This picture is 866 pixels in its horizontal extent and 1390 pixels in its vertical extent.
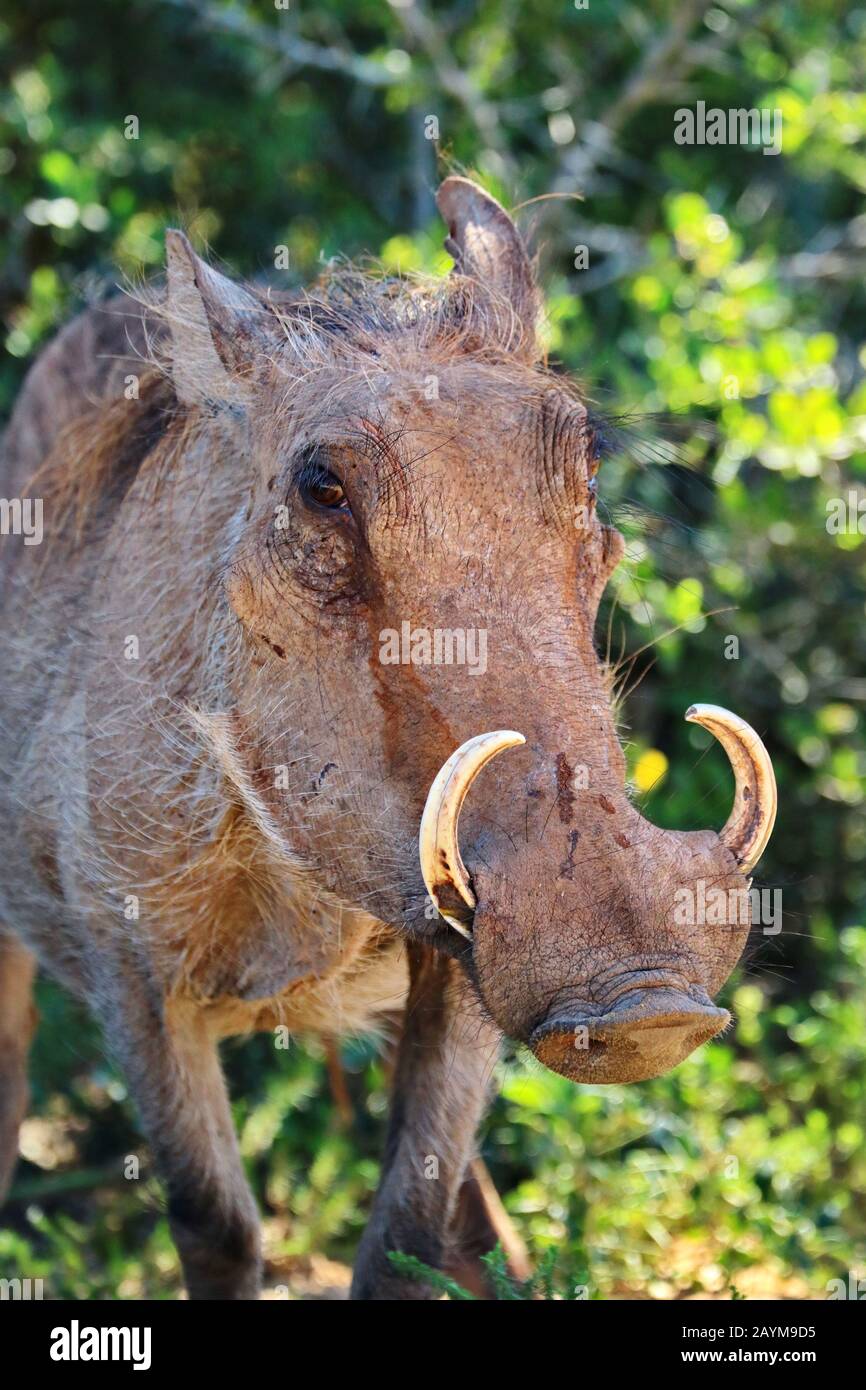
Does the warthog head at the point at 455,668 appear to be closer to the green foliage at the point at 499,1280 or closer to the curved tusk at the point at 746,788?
the curved tusk at the point at 746,788

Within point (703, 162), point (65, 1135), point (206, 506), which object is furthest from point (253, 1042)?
Answer: point (703, 162)

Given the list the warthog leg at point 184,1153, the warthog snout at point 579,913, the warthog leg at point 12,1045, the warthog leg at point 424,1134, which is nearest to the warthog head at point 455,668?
the warthog snout at point 579,913

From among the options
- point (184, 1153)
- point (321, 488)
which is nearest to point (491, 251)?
point (321, 488)

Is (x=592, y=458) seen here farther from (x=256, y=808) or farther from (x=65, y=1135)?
(x=65, y=1135)

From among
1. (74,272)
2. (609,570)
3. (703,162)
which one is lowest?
(609,570)

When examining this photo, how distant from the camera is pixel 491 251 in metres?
3.59

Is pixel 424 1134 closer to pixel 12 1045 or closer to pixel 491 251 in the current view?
pixel 12 1045

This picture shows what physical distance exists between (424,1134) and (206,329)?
1757 mm

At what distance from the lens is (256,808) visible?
124 inches

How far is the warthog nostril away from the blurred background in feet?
4.60

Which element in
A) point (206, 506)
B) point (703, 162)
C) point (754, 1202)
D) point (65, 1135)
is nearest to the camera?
point (206, 506)

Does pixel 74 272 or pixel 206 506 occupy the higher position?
pixel 74 272
